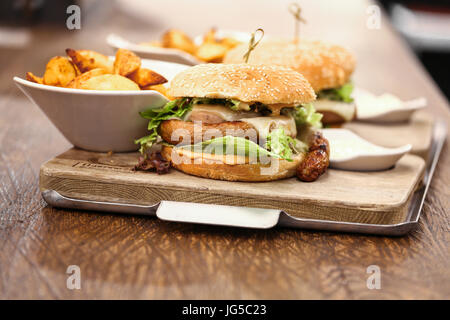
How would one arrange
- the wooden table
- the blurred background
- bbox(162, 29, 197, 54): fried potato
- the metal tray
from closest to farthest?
the wooden table
the metal tray
bbox(162, 29, 197, 54): fried potato
the blurred background

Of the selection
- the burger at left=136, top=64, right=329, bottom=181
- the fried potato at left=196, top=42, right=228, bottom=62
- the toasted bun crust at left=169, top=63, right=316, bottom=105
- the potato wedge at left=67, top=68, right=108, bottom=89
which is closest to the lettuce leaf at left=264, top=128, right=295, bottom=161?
the burger at left=136, top=64, right=329, bottom=181

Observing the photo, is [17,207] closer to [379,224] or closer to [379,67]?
[379,224]

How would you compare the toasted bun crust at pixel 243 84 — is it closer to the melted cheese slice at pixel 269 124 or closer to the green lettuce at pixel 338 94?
the melted cheese slice at pixel 269 124

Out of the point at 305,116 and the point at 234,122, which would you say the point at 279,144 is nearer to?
the point at 234,122

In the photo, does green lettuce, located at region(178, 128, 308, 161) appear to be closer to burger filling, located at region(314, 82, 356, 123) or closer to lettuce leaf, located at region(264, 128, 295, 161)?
lettuce leaf, located at region(264, 128, 295, 161)

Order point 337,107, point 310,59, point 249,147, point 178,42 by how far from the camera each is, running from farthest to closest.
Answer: point 178,42
point 337,107
point 310,59
point 249,147

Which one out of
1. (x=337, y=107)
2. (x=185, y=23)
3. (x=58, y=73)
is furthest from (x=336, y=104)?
(x=185, y=23)
